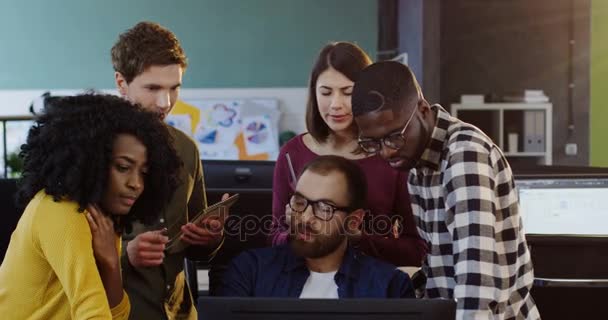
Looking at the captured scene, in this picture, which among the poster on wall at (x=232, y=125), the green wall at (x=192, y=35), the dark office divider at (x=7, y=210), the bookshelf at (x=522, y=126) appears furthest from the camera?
the green wall at (x=192, y=35)

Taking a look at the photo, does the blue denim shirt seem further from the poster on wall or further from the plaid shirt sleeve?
the poster on wall

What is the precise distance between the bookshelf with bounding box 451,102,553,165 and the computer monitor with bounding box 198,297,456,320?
6030 mm

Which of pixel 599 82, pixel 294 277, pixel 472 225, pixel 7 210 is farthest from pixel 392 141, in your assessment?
pixel 599 82

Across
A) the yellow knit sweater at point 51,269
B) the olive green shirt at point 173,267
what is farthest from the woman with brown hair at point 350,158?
the yellow knit sweater at point 51,269

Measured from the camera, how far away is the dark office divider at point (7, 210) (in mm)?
2322

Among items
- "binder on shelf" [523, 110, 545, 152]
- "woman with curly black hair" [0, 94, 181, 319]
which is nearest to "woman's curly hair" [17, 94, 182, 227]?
"woman with curly black hair" [0, 94, 181, 319]

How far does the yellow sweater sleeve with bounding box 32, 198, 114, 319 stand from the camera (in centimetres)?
138

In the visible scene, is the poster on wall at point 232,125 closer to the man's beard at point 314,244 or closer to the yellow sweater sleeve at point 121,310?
the man's beard at point 314,244

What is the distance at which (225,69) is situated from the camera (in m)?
8.33

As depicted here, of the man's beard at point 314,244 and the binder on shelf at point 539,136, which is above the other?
the binder on shelf at point 539,136

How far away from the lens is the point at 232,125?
8125 millimetres

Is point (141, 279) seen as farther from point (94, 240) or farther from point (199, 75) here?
point (199, 75)

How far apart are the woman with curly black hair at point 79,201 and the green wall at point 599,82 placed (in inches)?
285

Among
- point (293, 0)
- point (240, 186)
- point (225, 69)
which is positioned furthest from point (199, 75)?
point (240, 186)
